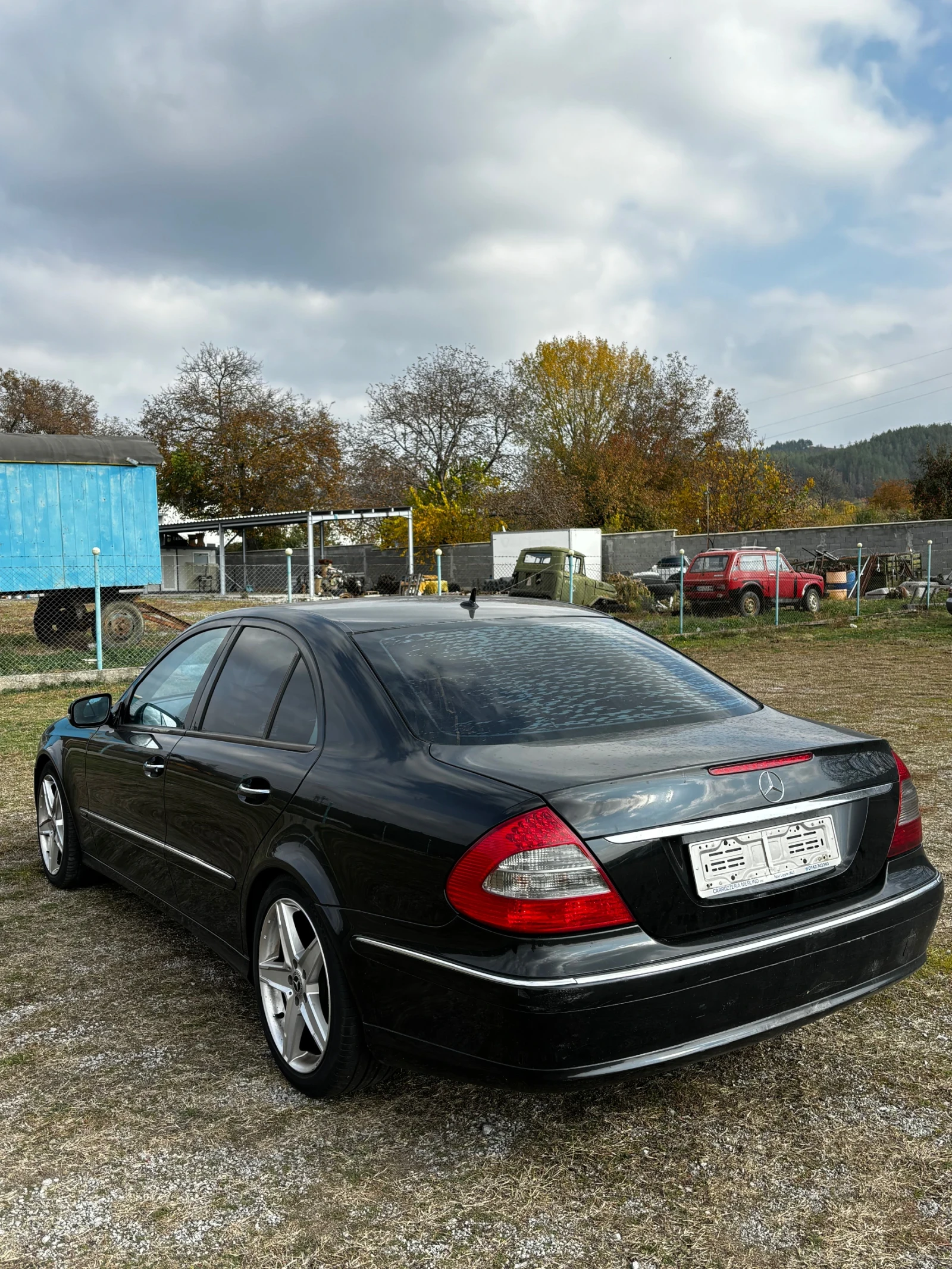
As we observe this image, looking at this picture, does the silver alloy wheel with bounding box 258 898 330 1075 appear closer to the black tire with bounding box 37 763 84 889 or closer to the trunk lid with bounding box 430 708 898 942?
the trunk lid with bounding box 430 708 898 942

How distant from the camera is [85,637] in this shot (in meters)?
19.1

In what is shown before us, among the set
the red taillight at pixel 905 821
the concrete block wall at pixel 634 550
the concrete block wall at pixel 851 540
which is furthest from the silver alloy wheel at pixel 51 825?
the concrete block wall at pixel 634 550

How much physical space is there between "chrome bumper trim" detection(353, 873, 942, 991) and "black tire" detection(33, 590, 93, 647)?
17470mm

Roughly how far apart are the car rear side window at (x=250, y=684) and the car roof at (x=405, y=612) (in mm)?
92

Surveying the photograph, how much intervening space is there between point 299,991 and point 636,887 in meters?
1.20

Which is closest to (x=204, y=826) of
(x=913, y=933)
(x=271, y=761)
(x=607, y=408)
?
(x=271, y=761)

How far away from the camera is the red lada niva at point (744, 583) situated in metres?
23.4

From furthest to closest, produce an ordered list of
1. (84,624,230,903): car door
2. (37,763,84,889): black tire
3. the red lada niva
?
the red lada niva → (37,763,84,889): black tire → (84,624,230,903): car door

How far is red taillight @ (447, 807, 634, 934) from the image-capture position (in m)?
2.43

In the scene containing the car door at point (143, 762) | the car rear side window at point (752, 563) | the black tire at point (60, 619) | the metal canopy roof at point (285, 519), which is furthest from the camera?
the metal canopy roof at point (285, 519)

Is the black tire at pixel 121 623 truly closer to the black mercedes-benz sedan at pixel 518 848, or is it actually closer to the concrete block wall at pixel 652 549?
the concrete block wall at pixel 652 549

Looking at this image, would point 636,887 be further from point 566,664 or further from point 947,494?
point 947,494

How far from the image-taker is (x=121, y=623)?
60.7ft

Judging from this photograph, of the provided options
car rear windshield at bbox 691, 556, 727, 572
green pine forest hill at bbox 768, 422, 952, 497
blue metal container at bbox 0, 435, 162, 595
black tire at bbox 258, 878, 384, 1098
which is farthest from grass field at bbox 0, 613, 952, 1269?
green pine forest hill at bbox 768, 422, 952, 497
